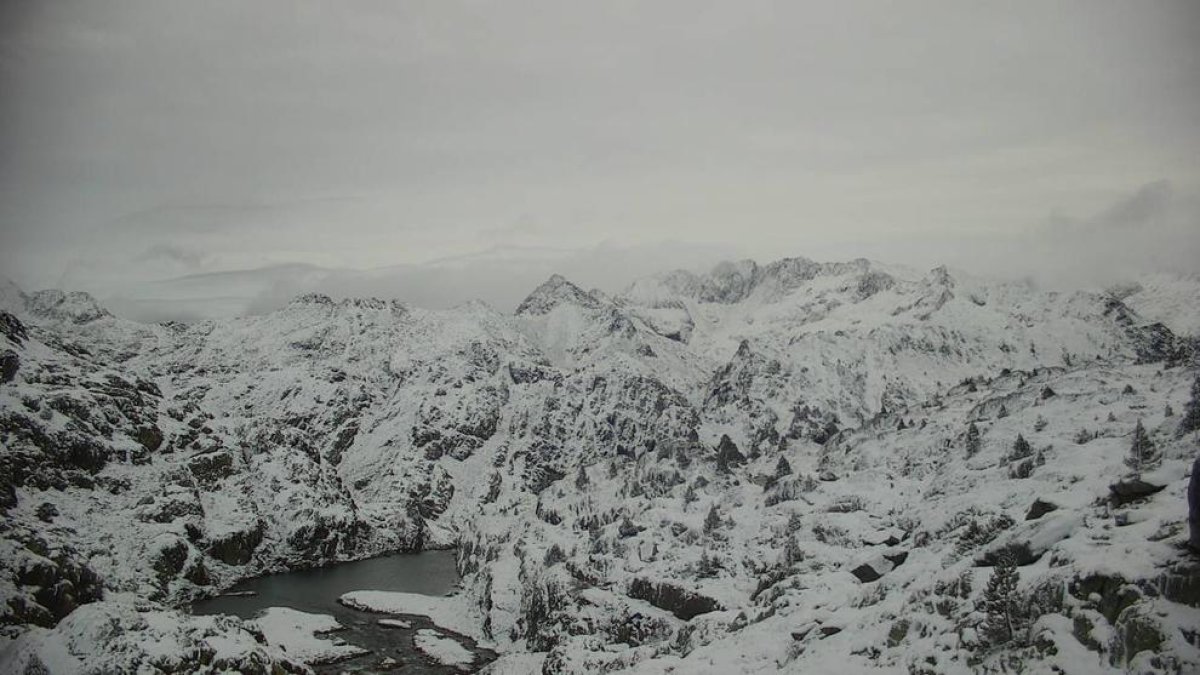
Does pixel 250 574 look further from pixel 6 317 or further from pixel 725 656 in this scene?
pixel 725 656

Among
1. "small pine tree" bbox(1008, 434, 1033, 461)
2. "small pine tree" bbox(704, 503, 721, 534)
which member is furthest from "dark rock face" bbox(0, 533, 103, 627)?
"small pine tree" bbox(1008, 434, 1033, 461)

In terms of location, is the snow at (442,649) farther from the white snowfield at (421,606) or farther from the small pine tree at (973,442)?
the small pine tree at (973,442)

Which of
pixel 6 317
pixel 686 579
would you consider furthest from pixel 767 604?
pixel 6 317

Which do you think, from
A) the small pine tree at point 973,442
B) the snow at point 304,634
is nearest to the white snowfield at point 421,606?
the snow at point 304,634

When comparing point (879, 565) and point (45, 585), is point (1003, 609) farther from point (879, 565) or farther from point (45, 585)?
point (45, 585)

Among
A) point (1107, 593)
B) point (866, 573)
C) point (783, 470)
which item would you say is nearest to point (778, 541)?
point (866, 573)

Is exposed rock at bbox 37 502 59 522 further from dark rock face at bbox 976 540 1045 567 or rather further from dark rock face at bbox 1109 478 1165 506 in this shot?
dark rock face at bbox 1109 478 1165 506
